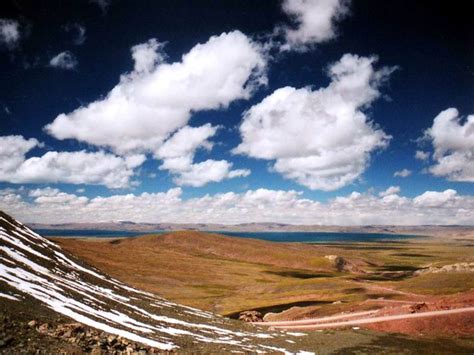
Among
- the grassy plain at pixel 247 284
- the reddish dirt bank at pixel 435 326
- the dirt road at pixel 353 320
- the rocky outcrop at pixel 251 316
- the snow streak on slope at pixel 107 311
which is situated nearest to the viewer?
the snow streak on slope at pixel 107 311

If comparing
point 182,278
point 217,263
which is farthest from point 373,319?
point 217,263

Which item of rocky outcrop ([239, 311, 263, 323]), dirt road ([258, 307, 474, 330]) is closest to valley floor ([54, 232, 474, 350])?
dirt road ([258, 307, 474, 330])

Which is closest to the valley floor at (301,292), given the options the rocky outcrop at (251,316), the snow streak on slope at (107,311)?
the rocky outcrop at (251,316)

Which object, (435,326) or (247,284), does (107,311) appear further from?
(247,284)

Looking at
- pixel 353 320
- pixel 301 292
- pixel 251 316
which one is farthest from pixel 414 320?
pixel 301 292

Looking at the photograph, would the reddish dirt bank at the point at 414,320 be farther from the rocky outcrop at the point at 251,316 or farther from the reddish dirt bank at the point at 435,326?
the rocky outcrop at the point at 251,316

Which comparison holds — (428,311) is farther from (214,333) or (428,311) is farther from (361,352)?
(214,333)

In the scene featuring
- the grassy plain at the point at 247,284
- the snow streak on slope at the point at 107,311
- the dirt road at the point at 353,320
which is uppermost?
the snow streak on slope at the point at 107,311

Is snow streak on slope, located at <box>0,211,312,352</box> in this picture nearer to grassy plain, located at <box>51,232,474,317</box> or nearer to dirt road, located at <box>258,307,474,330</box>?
dirt road, located at <box>258,307,474,330</box>
